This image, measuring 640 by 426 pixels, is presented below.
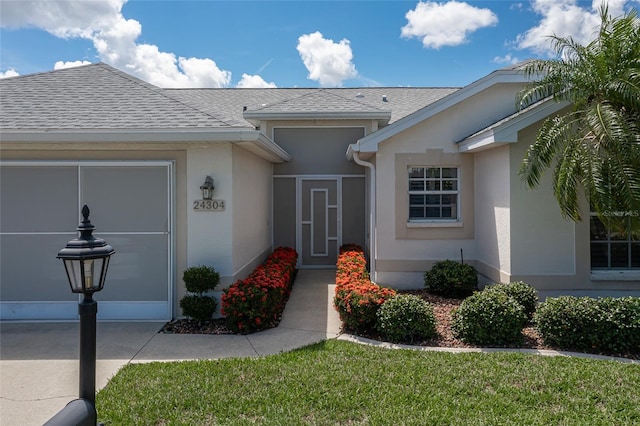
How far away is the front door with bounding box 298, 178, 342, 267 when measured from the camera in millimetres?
13453

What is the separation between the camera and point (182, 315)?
7.67m

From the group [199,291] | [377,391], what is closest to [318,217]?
[199,291]

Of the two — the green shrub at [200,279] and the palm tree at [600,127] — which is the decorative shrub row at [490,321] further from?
the green shrub at [200,279]

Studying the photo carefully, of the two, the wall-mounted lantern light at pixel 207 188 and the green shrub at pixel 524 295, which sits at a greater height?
the wall-mounted lantern light at pixel 207 188

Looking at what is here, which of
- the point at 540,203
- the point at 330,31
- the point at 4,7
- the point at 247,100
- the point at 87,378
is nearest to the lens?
the point at 87,378

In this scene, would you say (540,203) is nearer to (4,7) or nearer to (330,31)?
(330,31)

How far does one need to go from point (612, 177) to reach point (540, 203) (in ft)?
6.20

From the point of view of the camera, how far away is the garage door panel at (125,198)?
25.2 ft

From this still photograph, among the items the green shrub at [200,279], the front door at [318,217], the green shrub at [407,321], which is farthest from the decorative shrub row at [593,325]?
the front door at [318,217]

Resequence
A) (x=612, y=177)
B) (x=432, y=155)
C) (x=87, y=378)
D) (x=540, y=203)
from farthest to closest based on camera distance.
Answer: (x=432, y=155), (x=540, y=203), (x=612, y=177), (x=87, y=378)

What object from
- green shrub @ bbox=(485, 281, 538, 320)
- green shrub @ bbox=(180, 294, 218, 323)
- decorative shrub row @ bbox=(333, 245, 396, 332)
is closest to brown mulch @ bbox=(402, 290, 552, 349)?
green shrub @ bbox=(485, 281, 538, 320)

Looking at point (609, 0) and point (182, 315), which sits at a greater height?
point (609, 0)

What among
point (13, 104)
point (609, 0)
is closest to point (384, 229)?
point (609, 0)

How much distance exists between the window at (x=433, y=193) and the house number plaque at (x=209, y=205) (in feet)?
15.9
